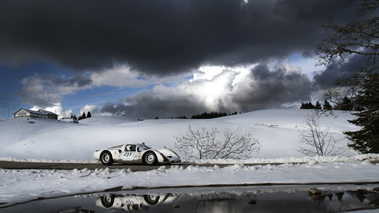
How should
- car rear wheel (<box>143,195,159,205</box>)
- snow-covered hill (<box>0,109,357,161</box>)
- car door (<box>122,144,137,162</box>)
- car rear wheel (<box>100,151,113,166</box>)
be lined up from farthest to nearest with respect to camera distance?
1. snow-covered hill (<box>0,109,357,161</box>)
2. car rear wheel (<box>100,151,113,166</box>)
3. car door (<box>122,144,137,162</box>)
4. car rear wheel (<box>143,195,159,205</box>)

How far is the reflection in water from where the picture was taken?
19.0 ft

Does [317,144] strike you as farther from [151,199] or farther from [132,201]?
[132,201]

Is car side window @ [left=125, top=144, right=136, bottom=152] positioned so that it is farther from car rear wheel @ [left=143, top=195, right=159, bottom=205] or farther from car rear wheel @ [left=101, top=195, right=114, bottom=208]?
car rear wheel @ [left=143, top=195, right=159, bottom=205]

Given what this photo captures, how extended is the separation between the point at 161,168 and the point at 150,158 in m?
4.39

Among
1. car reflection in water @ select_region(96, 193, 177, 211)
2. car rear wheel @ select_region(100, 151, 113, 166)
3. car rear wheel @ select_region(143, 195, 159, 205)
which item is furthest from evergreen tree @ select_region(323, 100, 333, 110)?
car rear wheel @ select_region(100, 151, 113, 166)

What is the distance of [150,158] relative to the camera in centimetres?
1661

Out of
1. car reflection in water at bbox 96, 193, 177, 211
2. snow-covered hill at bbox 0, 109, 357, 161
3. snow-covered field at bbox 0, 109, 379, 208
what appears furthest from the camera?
snow-covered hill at bbox 0, 109, 357, 161

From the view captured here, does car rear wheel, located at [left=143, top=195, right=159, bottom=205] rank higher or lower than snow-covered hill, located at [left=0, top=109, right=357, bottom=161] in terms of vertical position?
lower

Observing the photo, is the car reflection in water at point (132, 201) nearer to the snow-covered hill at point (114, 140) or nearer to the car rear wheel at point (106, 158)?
the car rear wheel at point (106, 158)

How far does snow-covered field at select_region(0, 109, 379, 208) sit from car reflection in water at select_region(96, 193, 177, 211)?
1.41 m

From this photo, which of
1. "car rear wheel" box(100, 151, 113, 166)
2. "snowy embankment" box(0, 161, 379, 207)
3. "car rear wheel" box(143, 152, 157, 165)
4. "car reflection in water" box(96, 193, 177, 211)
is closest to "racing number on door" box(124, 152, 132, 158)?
"car rear wheel" box(143, 152, 157, 165)

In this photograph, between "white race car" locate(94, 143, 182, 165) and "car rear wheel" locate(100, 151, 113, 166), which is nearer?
"white race car" locate(94, 143, 182, 165)

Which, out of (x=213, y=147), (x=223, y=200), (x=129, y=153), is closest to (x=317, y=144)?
(x=213, y=147)

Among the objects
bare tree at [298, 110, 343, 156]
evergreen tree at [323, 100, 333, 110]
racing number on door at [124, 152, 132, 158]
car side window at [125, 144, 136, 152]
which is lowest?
bare tree at [298, 110, 343, 156]
